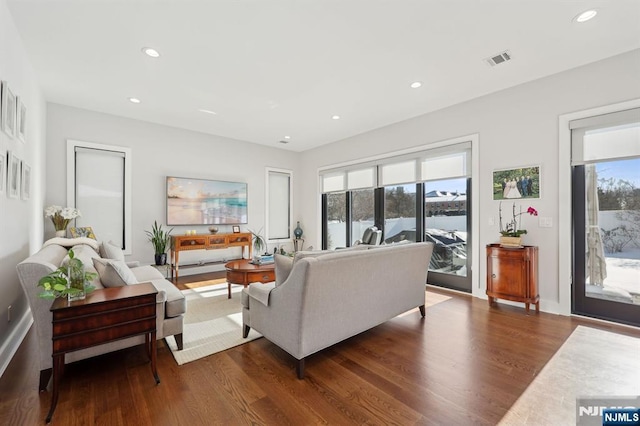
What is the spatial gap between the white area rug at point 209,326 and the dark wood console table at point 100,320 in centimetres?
50

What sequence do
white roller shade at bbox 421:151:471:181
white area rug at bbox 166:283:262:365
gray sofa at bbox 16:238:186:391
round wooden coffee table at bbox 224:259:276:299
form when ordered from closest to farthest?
gray sofa at bbox 16:238:186:391 → white area rug at bbox 166:283:262:365 → round wooden coffee table at bbox 224:259:276:299 → white roller shade at bbox 421:151:471:181

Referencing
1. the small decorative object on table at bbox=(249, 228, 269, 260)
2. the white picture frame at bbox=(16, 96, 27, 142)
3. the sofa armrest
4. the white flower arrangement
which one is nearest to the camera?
the sofa armrest

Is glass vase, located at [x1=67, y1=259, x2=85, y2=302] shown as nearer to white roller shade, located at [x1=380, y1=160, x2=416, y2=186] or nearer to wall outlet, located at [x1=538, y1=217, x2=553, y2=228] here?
white roller shade, located at [x1=380, y1=160, x2=416, y2=186]

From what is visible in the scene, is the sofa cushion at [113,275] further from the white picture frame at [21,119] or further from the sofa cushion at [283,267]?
the white picture frame at [21,119]

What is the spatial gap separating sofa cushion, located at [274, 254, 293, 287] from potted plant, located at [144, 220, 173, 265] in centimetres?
358

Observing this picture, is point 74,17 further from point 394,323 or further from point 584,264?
point 584,264

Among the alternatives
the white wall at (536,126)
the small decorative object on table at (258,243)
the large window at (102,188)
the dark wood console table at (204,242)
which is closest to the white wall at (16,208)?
the large window at (102,188)

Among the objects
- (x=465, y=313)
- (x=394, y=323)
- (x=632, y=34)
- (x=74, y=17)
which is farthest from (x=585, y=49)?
(x=74, y=17)

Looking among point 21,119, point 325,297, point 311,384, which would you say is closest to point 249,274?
point 325,297

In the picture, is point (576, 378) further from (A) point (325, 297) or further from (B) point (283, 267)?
(B) point (283, 267)

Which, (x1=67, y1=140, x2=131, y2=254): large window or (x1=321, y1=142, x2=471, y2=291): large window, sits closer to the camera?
(x1=321, y1=142, x2=471, y2=291): large window

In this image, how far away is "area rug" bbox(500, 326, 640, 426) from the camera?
5.53 feet

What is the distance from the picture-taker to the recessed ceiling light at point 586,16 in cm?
234

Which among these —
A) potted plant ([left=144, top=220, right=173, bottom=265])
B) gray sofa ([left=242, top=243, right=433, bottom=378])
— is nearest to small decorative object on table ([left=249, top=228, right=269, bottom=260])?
potted plant ([left=144, top=220, right=173, bottom=265])
